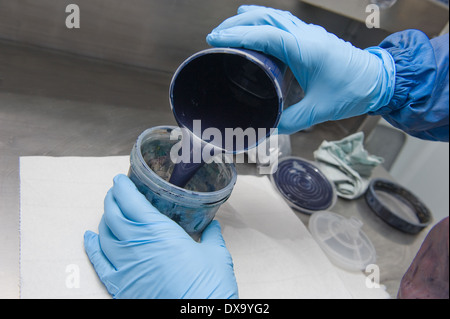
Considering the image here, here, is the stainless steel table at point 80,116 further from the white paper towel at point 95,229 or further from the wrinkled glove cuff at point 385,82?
the wrinkled glove cuff at point 385,82

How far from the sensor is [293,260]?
1.02 m

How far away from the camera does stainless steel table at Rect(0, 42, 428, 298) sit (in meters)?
1.00

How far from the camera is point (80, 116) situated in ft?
3.83

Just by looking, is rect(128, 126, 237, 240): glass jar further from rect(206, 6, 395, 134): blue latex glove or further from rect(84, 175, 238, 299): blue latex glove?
rect(206, 6, 395, 134): blue latex glove

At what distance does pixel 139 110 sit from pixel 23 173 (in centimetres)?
50

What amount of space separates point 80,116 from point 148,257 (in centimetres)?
65

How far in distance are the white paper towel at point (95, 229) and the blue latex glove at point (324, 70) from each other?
341 millimetres

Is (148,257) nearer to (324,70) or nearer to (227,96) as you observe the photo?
(227,96)

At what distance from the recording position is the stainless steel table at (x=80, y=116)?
1.00 meters

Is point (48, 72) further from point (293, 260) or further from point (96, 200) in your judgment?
point (293, 260)

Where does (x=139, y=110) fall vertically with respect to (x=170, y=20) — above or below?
below

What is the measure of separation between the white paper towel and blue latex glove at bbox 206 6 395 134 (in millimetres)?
341

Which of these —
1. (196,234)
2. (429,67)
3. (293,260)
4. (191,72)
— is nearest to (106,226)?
(196,234)

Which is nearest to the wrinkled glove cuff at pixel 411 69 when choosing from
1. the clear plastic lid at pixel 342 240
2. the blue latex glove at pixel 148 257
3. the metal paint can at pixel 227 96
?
the metal paint can at pixel 227 96
